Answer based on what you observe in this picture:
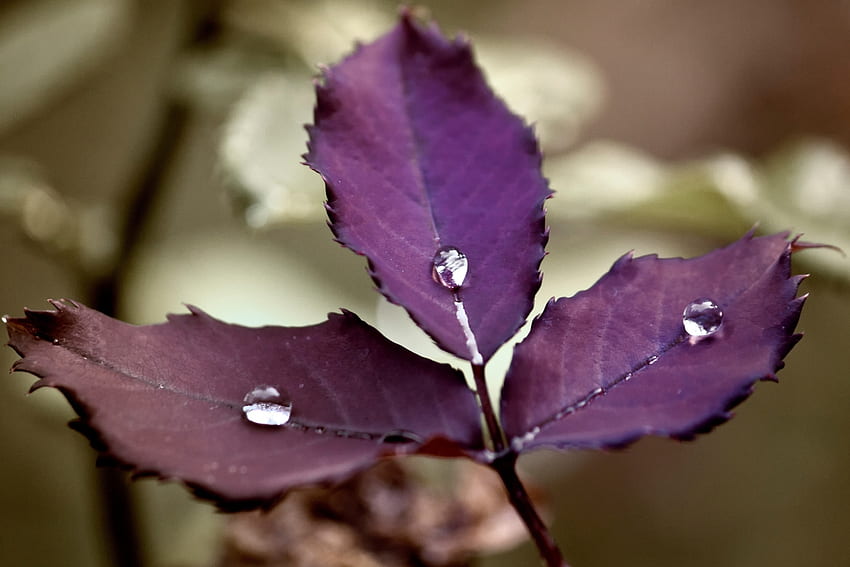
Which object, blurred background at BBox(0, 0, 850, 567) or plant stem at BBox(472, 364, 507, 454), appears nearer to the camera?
plant stem at BBox(472, 364, 507, 454)

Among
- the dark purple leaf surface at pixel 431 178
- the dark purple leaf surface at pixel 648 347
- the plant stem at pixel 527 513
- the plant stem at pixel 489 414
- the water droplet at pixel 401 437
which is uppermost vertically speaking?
the dark purple leaf surface at pixel 431 178

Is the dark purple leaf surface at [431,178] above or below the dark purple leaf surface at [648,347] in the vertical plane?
above

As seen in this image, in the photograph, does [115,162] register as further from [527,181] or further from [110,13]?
[527,181]

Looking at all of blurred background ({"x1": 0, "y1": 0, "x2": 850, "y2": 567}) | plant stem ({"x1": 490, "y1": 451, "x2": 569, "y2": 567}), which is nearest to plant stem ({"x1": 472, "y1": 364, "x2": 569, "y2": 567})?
plant stem ({"x1": 490, "y1": 451, "x2": 569, "y2": 567})

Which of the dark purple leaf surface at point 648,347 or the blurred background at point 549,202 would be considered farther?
the blurred background at point 549,202

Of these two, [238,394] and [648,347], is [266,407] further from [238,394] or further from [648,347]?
[648,347]

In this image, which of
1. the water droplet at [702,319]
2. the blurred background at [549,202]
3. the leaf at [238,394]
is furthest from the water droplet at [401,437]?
the blurred background at [549,202]

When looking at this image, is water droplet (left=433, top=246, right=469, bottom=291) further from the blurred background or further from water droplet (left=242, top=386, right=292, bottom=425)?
the blurred background

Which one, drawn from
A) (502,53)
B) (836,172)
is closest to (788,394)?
(836,172)

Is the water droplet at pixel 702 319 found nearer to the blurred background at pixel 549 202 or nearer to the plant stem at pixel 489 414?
the plant stem at pixel 489 414
